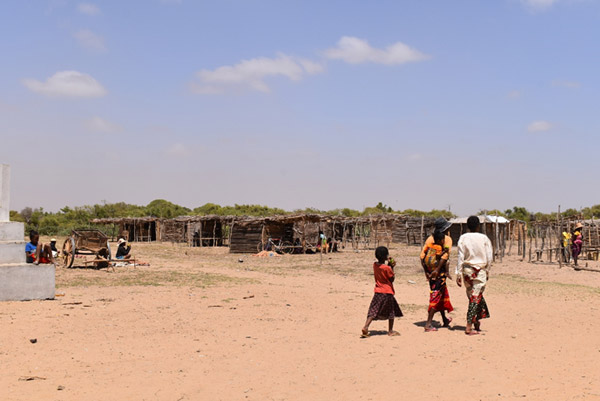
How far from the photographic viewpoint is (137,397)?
5.40 metres

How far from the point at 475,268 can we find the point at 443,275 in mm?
499

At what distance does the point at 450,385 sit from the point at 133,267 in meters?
15.3

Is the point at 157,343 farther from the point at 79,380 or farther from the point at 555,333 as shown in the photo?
the point at 555,333

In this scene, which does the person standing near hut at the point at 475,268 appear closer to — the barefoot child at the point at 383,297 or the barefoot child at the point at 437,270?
the barefoot child at the point at 437,270

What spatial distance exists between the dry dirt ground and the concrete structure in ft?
1.54

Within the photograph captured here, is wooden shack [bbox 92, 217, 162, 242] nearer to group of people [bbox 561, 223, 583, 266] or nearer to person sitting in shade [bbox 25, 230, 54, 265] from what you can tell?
group of people [bbox 561, 223, 583, 266]

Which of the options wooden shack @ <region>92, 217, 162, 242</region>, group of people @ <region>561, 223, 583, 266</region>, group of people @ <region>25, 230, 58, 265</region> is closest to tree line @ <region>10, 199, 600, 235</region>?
wooden shack @ <region>92, 217, 162, 242</region>

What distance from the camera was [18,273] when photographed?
11211 mm

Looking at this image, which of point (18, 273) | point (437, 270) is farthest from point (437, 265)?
point (18, 273)

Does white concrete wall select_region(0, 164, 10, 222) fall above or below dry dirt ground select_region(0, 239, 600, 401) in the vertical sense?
above

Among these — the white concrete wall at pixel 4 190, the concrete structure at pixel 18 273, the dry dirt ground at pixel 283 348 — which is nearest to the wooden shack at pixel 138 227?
the dry dirt ground at pixel 283 348

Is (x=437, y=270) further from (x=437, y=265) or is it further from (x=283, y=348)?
(x=283, y=348)

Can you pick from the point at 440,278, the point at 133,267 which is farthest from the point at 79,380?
Result: the point at 133,267

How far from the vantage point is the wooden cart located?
18.5 metres
